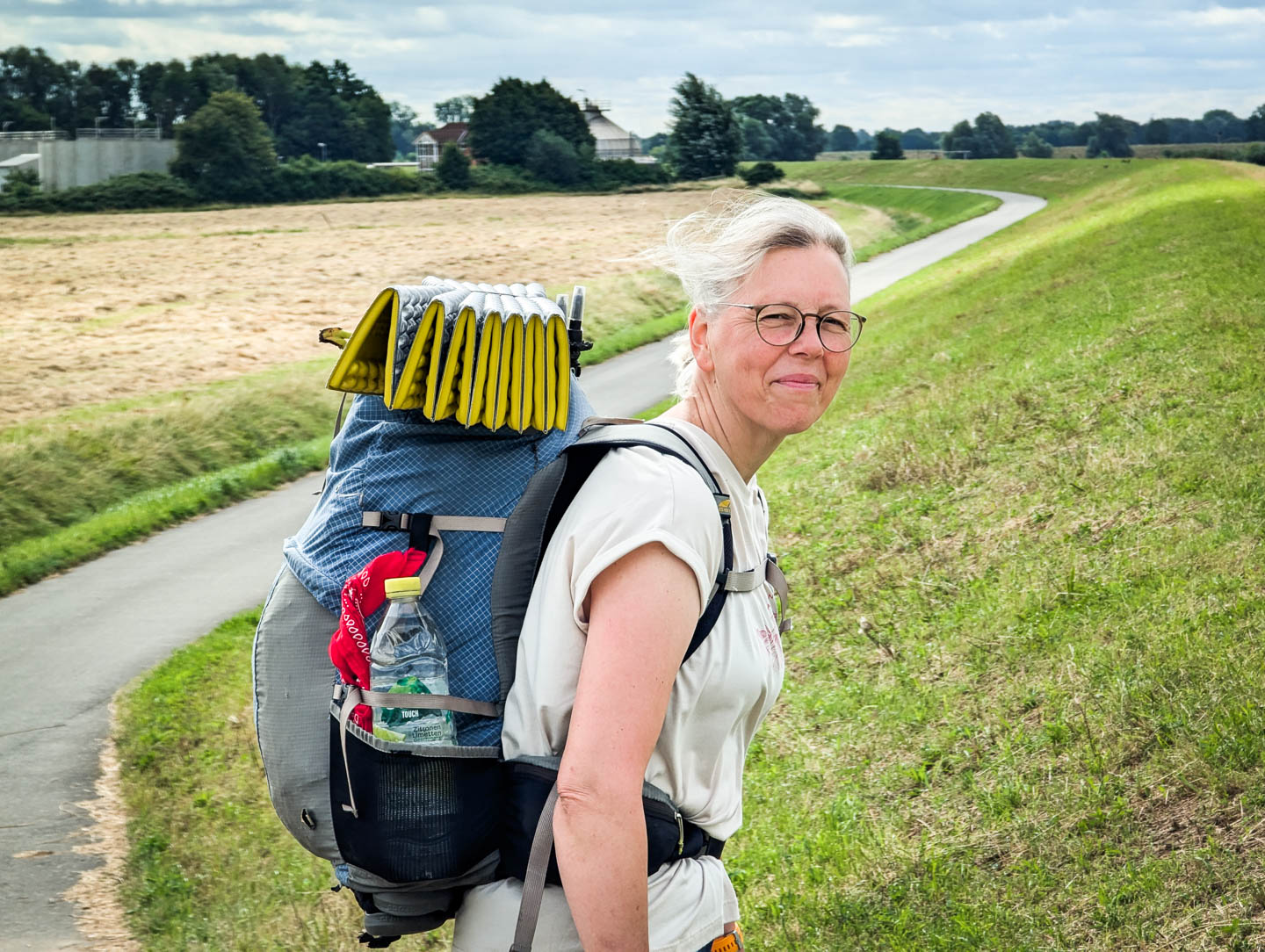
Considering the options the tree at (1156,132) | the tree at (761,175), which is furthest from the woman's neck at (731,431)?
the tree at (1156,132)

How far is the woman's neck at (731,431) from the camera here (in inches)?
83.0

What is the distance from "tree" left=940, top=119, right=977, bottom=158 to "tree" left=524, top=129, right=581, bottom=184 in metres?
64.1

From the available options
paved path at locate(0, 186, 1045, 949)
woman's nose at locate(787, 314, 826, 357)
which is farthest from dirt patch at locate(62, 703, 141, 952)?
woman's nose at locate(787, 314, 826, 357)

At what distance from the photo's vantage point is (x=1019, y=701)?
521cm

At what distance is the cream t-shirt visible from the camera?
174 centimetres

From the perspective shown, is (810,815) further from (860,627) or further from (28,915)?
(28,915)

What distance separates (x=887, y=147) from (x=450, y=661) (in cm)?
11638

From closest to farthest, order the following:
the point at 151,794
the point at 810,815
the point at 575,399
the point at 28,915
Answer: the point at 575,399, the point at 810,815, the point at 28,915, the point at 151,794

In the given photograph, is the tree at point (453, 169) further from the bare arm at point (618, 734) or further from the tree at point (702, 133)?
the bare arm at point (618, 734)

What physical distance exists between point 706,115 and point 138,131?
134ft

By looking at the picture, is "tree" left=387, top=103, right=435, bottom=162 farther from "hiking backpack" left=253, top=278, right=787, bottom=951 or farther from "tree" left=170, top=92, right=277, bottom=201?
"hiking backpack" left=253, top=278, right=787, bottom=951

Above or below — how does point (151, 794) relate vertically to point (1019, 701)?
below

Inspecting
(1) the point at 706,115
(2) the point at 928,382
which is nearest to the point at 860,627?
(2) the point at 928,382

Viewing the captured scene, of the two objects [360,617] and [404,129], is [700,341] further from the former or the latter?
[404,129]
